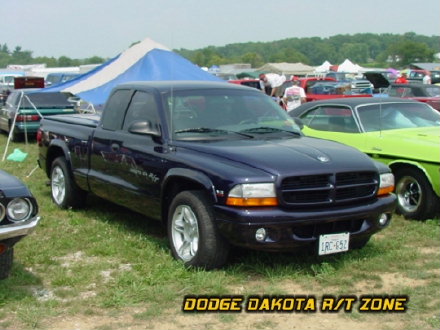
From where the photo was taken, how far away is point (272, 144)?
5.21m

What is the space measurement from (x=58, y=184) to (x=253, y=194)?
4.03 m

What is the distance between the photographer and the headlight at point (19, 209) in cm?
421

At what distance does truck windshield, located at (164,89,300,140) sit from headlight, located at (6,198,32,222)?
5.24 ft

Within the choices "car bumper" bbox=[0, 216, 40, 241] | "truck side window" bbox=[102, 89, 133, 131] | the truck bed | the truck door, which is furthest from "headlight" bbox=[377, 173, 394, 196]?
the truck bed

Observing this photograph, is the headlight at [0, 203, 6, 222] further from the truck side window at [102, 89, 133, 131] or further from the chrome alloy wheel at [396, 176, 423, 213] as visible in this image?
the chrome alloy wheel at [396, 176, 423, 213]

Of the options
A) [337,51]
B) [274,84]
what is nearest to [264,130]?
[274,84]

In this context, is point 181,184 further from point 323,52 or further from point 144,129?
point 323,52

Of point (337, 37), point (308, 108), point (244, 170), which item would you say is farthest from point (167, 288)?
point (337, 37)

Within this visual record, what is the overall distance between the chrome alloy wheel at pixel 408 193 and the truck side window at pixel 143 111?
10.4ft

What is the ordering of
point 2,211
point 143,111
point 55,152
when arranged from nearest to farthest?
point 2,211 → point 143,111 → point 55,152

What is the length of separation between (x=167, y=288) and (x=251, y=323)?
0.88m

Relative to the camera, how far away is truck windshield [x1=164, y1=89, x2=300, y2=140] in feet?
18.0

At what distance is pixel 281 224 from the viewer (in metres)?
4.52

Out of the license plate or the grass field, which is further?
the license plate
